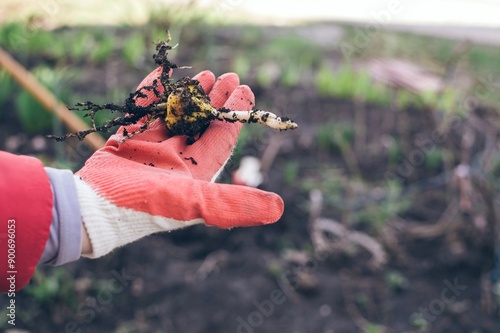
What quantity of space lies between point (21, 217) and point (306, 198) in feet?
6.45

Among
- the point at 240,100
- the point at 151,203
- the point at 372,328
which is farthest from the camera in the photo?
the point at 372,328

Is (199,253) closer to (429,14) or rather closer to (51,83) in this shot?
(51,83)

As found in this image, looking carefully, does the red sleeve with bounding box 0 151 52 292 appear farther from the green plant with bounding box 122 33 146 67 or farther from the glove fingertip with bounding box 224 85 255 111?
the green plant with bounding box 122 33 146 67

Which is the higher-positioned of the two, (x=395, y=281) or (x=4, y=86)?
(x=4, y=86)

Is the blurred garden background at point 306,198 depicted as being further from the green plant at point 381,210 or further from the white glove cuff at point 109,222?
the white glove cuff at point 109,222

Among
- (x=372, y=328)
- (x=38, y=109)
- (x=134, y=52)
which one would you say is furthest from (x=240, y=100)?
(x=134, y=52)

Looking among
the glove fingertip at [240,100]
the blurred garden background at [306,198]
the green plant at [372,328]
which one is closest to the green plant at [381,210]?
the blurred garden background at [306,198]

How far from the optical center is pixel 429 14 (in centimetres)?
686

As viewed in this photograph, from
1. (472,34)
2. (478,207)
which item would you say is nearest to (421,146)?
(478,207)

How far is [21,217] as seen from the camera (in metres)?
1.21

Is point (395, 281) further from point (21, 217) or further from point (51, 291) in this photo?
point (21, 217)

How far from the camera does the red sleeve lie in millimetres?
→ 1192

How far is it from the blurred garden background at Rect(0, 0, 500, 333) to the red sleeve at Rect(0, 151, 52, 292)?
41.7 inches

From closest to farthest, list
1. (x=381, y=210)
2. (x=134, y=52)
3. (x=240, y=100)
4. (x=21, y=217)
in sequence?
(x=21, y=217)
(x=240, y=100)
(x=381, y=210)
(x=134, y=52)
